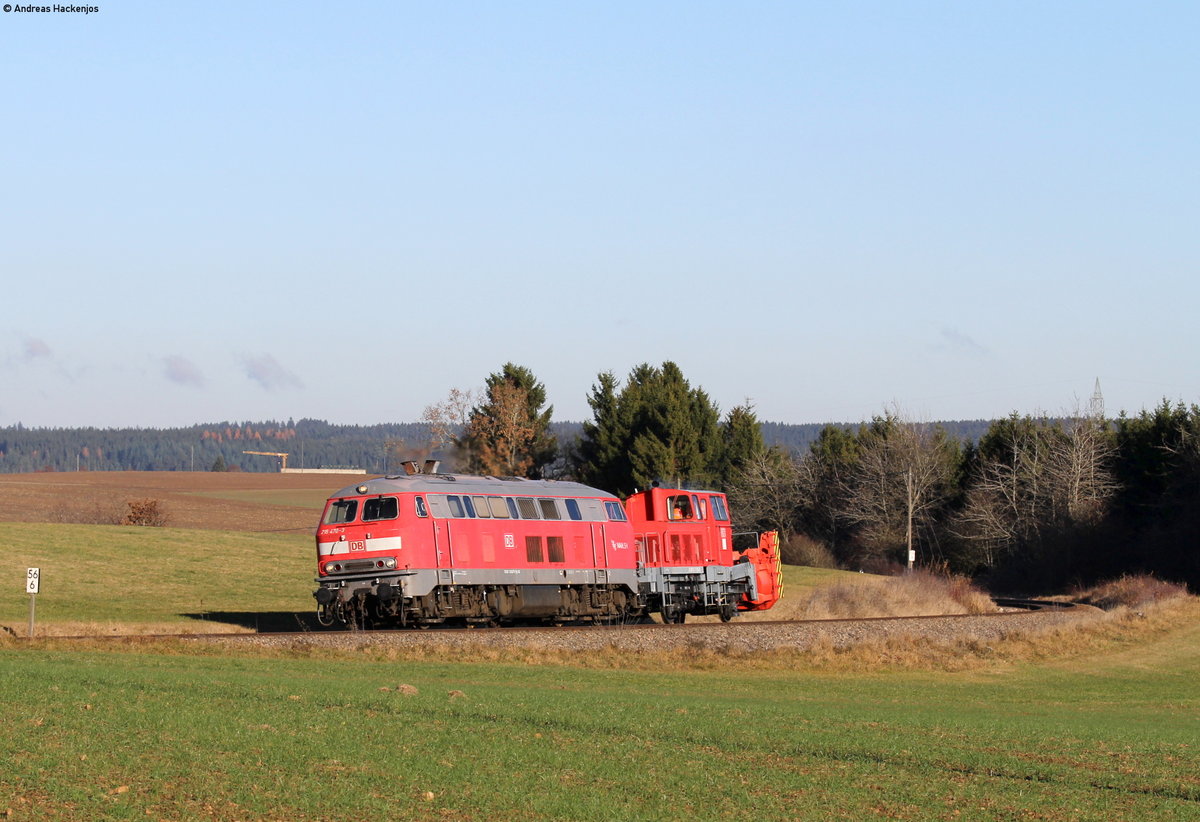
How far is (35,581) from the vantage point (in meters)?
27.9

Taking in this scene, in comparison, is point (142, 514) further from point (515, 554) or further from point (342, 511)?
point (515, 554)

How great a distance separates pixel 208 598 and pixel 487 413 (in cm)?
4881

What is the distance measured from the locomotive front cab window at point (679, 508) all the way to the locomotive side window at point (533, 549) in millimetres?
5825

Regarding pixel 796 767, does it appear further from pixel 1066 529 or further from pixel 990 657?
pixel 1066 529

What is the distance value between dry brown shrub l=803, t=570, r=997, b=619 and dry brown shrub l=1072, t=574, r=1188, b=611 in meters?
5.75

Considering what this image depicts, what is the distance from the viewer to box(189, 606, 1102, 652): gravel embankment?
1073 inches

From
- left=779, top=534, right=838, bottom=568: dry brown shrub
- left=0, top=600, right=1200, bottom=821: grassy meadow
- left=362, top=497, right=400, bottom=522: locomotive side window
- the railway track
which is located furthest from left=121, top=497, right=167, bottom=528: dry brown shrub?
left=0, top=600, right=1200, bottom=821: grassy meadow

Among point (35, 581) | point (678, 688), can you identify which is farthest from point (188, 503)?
point (678, 688)

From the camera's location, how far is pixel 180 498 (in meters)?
108

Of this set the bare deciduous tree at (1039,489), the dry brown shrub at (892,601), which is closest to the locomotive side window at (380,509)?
the dry brown shrub at (892,601)

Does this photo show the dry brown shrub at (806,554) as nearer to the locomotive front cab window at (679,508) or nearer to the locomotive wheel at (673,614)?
the locomotive wheel at (673,614)

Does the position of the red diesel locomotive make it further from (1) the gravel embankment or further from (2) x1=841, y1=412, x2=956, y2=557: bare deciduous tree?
(2) x1=841, y1=412, x2=956, y2=557: bare deciduous tree

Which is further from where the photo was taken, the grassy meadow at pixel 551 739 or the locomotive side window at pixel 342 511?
the locomotive side window at pixel 342 511

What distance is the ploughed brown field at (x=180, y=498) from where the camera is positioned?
3216 inches
